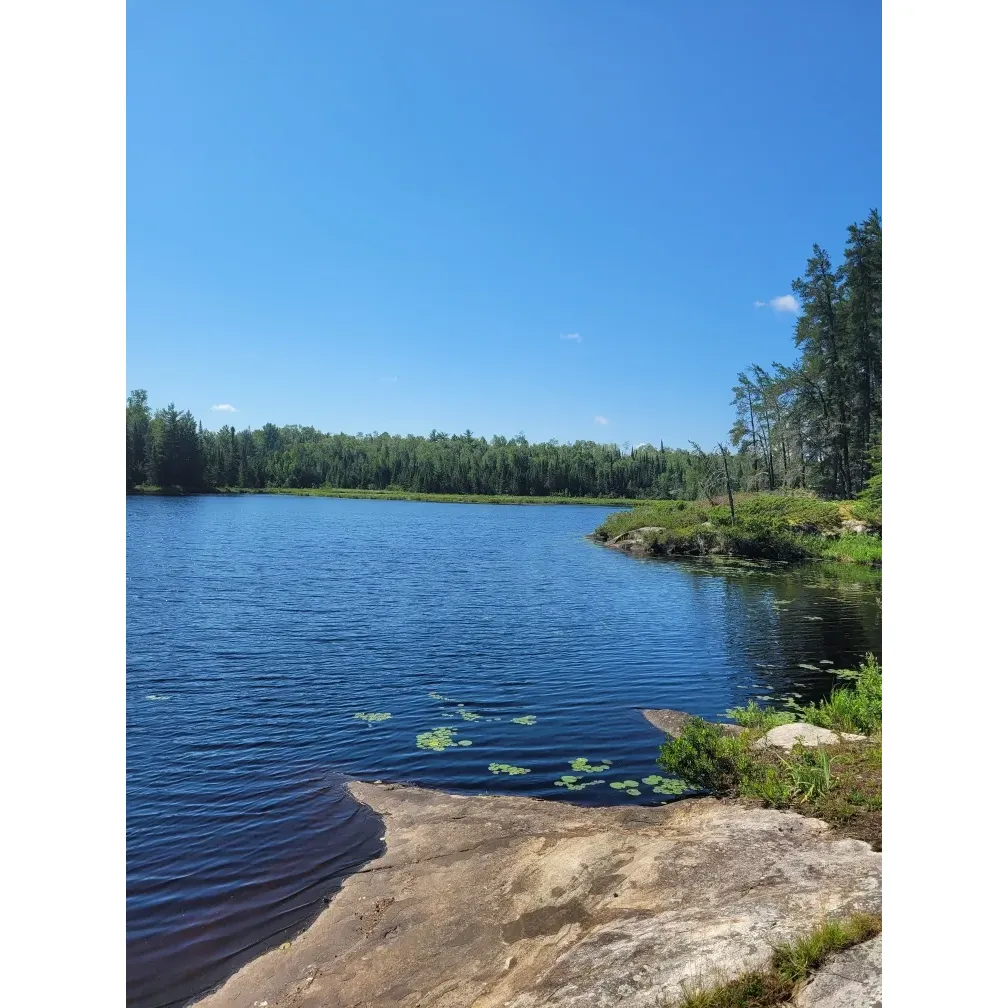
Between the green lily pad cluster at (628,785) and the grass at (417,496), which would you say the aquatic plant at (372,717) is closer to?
the green lily pad cluster at (628,785)

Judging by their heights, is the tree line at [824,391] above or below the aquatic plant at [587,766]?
above

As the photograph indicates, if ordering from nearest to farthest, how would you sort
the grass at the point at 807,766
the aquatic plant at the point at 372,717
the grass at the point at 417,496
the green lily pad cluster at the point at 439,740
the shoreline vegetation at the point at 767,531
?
the grass at the point at 807,766, the green lily pad cluster at the point at 439,740, the aquatic plant at the point at 372,717, the shoreline vegetation at the point at 767,531, the grass at the point at 417,496

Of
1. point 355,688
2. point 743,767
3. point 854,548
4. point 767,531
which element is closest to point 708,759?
point 743,767

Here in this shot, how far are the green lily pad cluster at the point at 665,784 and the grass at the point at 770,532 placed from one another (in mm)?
16491

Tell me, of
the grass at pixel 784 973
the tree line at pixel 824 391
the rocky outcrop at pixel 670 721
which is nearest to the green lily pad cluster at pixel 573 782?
the rocky outcrop at pixel 670 721

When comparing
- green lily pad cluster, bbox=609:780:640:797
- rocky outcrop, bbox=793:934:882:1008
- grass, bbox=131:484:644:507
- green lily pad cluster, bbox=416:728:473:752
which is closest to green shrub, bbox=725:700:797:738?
green lily pad cluster, bbox=609:780:640:797

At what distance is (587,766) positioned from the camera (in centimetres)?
576

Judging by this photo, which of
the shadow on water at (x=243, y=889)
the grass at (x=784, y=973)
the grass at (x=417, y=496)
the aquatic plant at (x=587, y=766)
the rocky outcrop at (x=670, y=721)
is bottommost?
the shadow on water at (x=243, y=889)

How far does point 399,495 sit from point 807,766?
58702mm

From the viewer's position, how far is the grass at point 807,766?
12.4ft

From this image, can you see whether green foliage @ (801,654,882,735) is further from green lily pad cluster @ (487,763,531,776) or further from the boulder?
green lily pad cluster @ (487,763,531,776)
